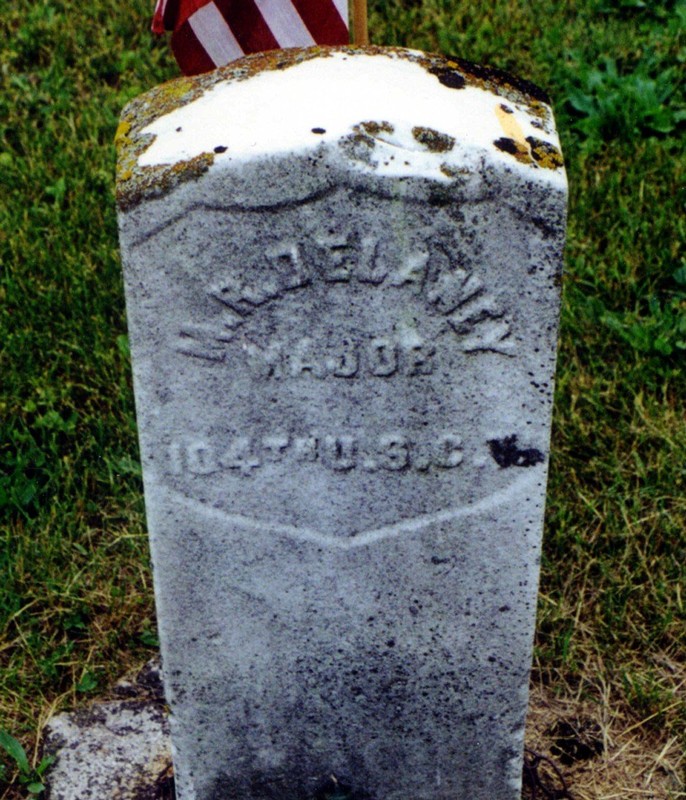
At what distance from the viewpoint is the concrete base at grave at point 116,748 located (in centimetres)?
238

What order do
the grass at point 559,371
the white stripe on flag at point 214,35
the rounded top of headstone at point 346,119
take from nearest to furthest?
the rounded top of headstone at point 346,119 → the white stripe on flag at point 214,35 → the grass at point 559,371

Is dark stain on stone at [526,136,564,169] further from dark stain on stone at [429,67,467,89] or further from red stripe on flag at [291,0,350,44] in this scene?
red stripe on flag at [291,0,350,44]

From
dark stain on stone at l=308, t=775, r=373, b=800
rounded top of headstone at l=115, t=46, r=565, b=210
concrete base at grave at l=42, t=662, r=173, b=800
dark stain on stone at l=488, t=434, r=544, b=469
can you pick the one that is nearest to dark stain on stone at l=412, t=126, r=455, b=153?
rounded top of headstone at l=115, t=46, r=565, b=210

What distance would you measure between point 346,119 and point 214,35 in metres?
1.08

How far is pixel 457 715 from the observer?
2.04 metres

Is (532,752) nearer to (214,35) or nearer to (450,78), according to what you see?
(450,78)

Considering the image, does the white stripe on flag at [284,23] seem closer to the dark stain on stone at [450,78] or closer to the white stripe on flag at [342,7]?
the white stripe on flag at [342,7]

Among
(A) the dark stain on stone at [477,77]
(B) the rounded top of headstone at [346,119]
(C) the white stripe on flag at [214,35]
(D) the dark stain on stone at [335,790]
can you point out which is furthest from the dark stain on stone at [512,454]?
(C) the white stripe on flag at [214,35]

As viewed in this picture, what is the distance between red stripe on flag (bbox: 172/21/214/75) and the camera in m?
2.49

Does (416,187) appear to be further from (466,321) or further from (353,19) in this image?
(353,19)

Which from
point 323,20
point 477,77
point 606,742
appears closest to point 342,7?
point 323,20

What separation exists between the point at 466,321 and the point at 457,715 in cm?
82

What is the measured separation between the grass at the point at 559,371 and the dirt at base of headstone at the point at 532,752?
0.13 feet

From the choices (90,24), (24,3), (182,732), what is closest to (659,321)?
(182,732)
